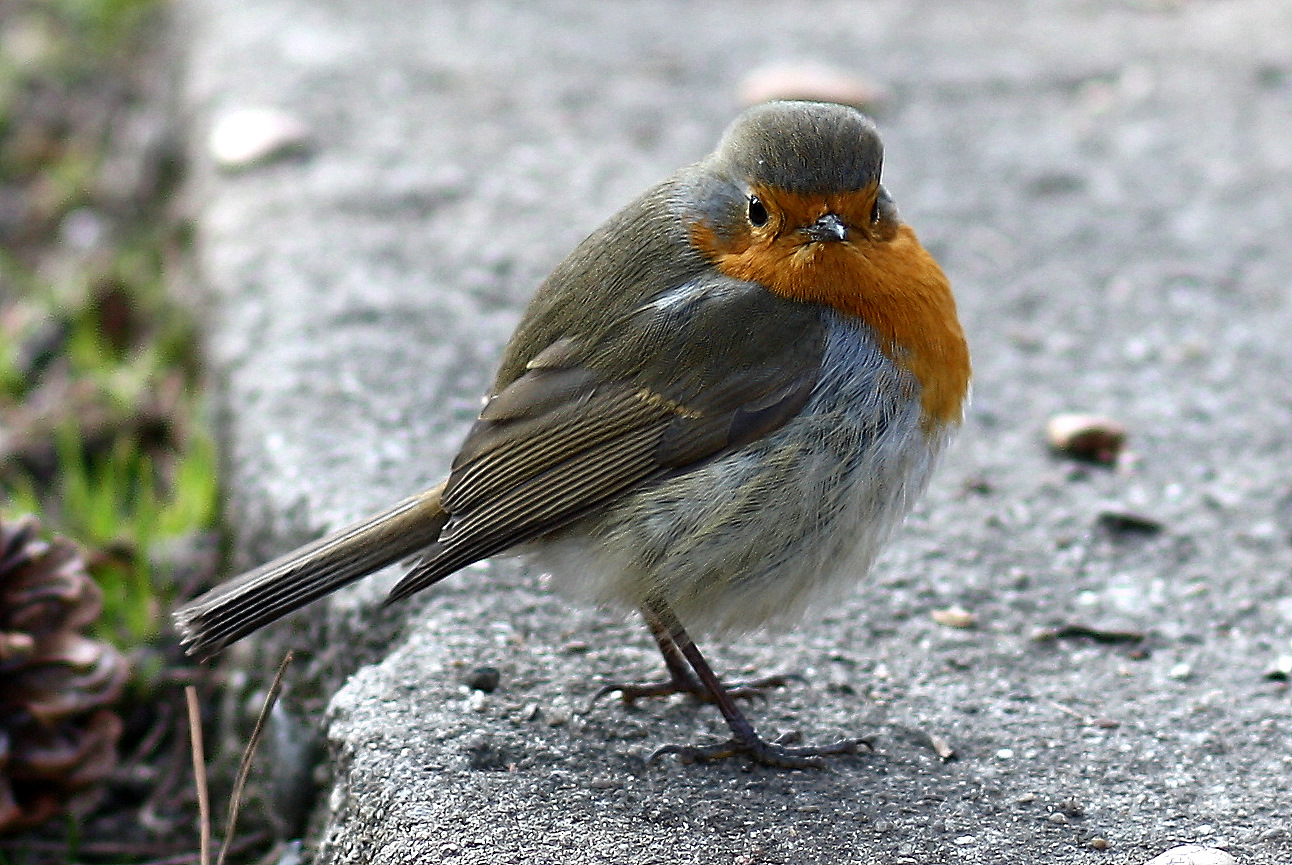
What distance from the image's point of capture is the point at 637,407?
2.73 meters

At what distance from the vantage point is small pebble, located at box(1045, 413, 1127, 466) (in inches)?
140

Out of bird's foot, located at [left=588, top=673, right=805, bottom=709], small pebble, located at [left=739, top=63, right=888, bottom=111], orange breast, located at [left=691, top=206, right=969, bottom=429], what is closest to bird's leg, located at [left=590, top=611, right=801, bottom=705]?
bird's foot, located at [left=588, top=673, right=805, bottom=709]

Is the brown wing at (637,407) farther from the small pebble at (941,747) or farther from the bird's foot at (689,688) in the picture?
the small pebble at (941,747)

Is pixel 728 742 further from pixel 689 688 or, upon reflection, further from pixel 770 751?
pixel 689 688

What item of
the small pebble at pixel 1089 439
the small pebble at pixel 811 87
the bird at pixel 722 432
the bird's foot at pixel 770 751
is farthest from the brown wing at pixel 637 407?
the small pebble at pixel 811 87

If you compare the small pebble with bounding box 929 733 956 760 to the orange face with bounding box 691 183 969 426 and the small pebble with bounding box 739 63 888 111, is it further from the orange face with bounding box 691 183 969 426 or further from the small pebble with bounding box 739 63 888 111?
the small pebble with bounding box 739 63 888 111

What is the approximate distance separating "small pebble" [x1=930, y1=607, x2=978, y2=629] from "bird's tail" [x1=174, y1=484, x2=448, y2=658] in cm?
95

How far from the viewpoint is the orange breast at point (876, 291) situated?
275 centimetres

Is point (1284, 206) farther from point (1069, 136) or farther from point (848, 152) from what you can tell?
point (848, 152)

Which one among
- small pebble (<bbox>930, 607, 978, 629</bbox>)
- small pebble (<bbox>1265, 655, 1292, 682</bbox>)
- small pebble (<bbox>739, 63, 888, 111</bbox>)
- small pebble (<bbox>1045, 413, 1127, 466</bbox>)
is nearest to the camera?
small pebble (<bbox>1265, 655, 1292, 682</bbox>)

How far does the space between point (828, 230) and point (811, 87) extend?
2.47 m

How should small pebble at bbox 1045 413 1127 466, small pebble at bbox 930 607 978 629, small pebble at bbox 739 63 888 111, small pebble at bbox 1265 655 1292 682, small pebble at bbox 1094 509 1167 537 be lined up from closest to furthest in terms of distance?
small pebble at bbox 1265 655 1292 682
small pebble at bbox 930 607 978 629
small pebble at bbox 1094 509 1167 537
small pebble at bbox 1045 413 1127 466
small pebble at bbox 739 63 888 111

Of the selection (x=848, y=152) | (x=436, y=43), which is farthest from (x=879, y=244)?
(x=436, y=43)

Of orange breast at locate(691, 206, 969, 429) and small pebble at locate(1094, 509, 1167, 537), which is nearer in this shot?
orange breast at locate(691, 206, 969, 429)
